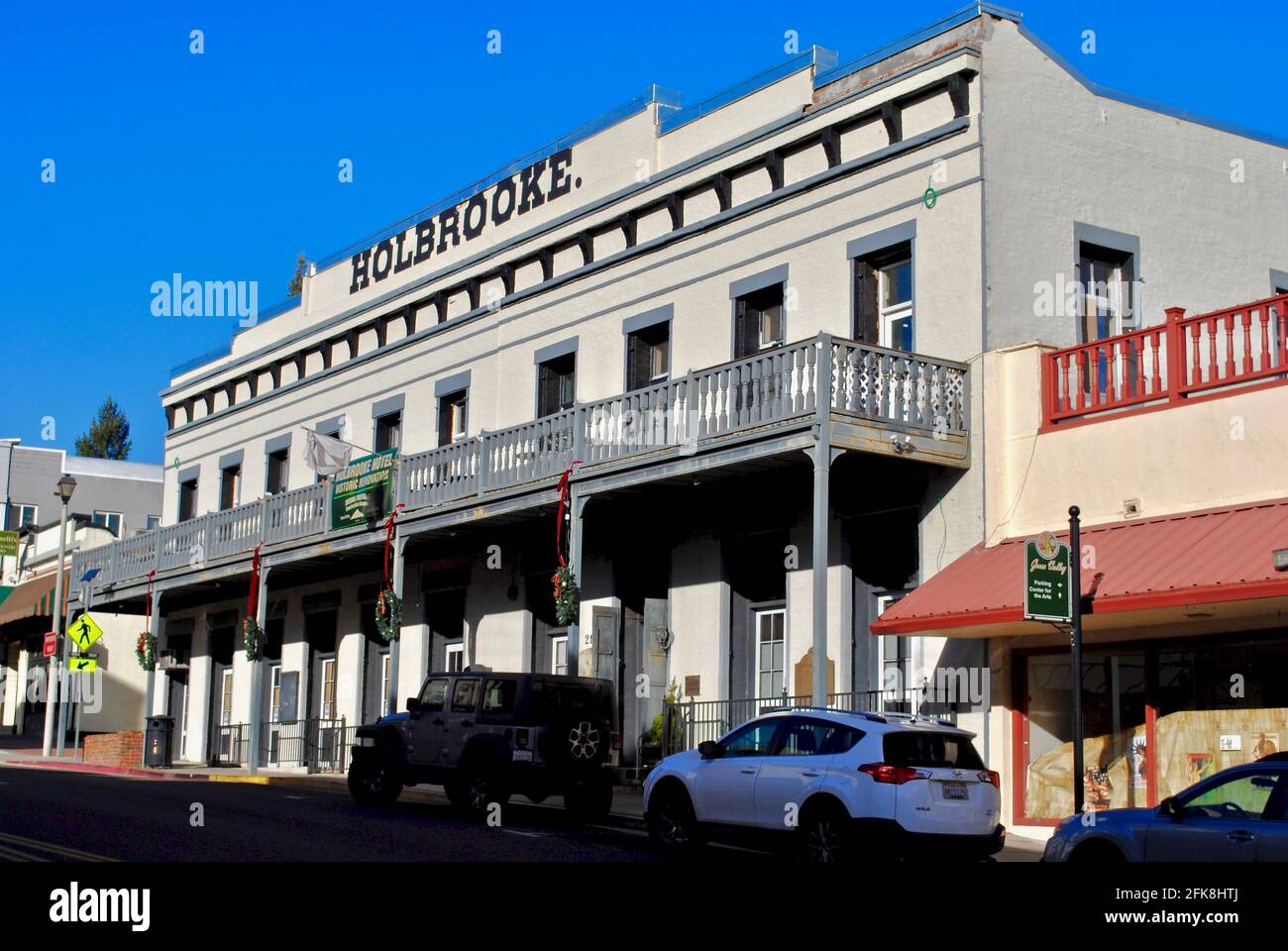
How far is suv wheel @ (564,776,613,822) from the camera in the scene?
19781 mm

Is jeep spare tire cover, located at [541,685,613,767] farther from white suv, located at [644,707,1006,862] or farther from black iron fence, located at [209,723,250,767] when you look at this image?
black iron fence, located at [209,723,250,767]

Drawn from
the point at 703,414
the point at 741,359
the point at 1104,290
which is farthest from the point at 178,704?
the point at 1104,290

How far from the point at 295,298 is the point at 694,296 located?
48.2 ft

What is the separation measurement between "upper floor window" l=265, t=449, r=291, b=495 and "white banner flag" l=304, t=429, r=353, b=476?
5.69 m

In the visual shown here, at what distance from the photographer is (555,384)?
1130 inches

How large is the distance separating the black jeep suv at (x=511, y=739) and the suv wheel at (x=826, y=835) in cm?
530

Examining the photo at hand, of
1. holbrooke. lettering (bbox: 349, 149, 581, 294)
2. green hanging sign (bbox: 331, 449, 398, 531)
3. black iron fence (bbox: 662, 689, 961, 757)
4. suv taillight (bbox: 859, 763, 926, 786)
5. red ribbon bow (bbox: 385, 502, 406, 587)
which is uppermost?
holbrooke. lettering (bbox: 349, 149, 581, 294)

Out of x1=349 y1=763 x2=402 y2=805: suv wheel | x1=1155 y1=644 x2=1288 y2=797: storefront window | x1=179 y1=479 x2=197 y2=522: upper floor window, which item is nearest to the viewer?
x1=1155 y1=644 x2=1288 y2=797: storefront window

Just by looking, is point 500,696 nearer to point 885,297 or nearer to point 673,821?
point 673,821

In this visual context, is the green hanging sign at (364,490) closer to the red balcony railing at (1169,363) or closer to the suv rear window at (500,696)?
Answer: the suv rear window at (500,696)

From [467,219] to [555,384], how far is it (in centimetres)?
443

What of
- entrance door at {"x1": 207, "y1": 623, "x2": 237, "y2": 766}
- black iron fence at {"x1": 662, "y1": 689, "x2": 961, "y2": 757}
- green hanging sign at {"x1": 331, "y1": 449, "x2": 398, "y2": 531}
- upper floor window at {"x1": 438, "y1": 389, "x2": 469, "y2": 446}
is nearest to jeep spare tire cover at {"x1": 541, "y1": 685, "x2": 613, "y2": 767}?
black iron fence at {"x1": 662, "y1": 689, "x2": 961, "y2": 757}
